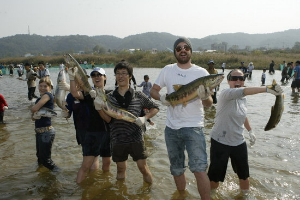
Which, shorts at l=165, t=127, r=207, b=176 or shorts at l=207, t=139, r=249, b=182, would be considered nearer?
shorts at l=165, t=127, r=207, b=176

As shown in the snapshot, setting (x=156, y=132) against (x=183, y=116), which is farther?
(x=156, y=132)

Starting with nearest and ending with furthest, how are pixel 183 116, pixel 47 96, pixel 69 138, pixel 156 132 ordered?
pixel 183 116 → pixel 47 96 → pixel 69 138 → pixel 156 132

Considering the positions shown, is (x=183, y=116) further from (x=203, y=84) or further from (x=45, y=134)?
(x=45, y=134)

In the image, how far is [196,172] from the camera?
132 inches

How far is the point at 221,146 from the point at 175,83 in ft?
3.96

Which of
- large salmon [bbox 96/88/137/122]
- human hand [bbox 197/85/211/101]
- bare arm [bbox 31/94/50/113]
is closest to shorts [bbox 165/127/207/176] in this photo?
human hand [bbox 197/85/211/101]

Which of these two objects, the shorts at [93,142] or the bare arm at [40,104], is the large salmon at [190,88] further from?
the bare arm at [40,104]

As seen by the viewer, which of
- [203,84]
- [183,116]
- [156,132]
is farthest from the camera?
[156,132]

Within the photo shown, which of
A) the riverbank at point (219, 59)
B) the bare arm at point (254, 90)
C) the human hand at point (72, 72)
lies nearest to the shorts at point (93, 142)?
the human hand at point (72, 72)

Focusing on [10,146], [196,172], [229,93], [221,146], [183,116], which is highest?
[229,93]

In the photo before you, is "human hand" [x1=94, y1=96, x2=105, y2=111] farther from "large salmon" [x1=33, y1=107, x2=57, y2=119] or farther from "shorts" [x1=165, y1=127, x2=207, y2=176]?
"large salmon" [x1=33, y1=107, x2=57, y2=119]

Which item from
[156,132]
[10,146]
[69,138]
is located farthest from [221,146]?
[10,146]

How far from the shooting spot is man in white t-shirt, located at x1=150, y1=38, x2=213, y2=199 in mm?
3342

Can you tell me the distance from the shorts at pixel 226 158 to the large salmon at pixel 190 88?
96 centimetres
